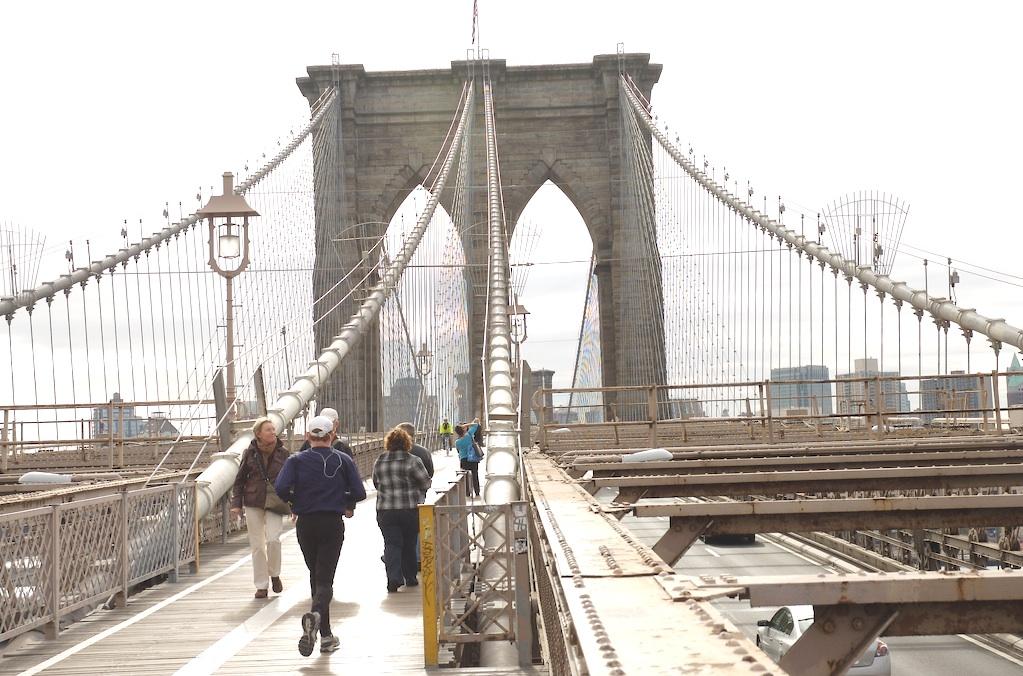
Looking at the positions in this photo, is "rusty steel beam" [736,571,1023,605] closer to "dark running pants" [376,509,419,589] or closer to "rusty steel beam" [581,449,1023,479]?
"dark running pants" [376,509,419,589]

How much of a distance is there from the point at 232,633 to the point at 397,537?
5.76 feet

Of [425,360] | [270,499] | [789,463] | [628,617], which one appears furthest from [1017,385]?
[628,617]

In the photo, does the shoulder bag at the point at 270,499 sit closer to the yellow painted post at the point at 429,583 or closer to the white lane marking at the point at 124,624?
the white lane marking at the point at 124,624

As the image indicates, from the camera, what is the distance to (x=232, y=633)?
Result: 791 cm

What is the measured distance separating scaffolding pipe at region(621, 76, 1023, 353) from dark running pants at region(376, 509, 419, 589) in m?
12.6

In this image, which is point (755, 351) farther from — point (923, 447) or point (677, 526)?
point (677, 526)

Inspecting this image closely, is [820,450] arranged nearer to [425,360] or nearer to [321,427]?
[321,427]

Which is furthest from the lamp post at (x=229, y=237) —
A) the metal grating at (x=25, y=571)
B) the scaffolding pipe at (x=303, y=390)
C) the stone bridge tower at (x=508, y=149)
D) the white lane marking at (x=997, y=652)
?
the stone bridge tower at (x=508, y=149)

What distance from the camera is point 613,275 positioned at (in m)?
43.5

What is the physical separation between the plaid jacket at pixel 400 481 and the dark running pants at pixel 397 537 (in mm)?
58

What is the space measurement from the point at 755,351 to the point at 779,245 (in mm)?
2607

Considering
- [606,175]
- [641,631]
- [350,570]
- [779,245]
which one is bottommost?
[350,570]

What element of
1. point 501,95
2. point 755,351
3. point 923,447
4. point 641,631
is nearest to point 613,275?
point 501,95

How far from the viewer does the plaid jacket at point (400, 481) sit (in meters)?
9.46
